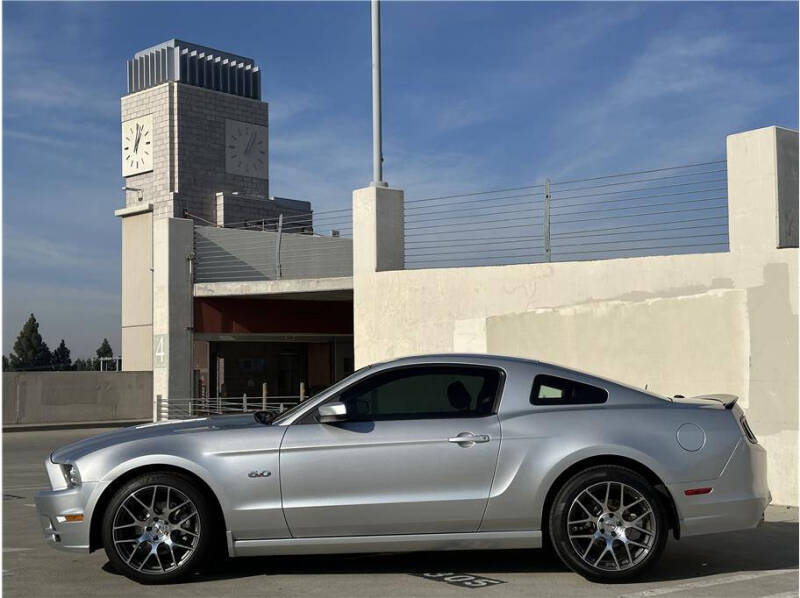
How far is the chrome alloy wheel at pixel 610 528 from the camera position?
20.7 ft

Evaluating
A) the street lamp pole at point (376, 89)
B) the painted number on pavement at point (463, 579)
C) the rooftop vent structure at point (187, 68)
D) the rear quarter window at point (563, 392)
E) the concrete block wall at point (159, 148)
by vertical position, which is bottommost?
the painted number on pavement at point (463, 579)

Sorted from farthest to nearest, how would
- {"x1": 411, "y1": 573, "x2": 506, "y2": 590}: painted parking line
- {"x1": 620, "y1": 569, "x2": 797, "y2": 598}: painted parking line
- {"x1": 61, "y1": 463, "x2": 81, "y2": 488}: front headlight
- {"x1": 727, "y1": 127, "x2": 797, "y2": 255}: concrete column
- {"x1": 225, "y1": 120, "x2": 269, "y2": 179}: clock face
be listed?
{"x1": 225, "y1": 120, "x2": 269, "y2": 179}: clock face, {"x1": 727, "y1": 127, "x2": 797, "y2": 255}: concrete column, {"x1": 61, "y1": 463, "x2": 81, "y2": 488}: front headlight, {"x1": 411, "y1": 573, "x2": 506, "y2": 590}: painted parking line, {"x1": 620, "y1": 569, "x2": 797, "y2": 598}: painted parking line

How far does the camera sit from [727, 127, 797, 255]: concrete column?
34.6 feet

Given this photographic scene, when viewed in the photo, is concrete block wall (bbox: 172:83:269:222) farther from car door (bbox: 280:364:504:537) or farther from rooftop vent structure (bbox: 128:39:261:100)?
car door (bbox: 280:364:504:537)

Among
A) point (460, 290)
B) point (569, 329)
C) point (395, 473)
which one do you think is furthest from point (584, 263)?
point (395, 473)

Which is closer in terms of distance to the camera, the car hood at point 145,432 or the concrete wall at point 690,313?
the car hood at point 145,432

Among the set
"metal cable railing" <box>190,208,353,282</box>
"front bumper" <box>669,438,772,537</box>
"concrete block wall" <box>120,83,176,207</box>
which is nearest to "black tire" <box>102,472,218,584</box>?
"front bumper" <box>669,438,772,537</box>

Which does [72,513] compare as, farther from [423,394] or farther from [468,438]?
[468,438]

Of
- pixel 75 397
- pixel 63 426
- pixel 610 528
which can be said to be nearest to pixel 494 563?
pixel 610 528

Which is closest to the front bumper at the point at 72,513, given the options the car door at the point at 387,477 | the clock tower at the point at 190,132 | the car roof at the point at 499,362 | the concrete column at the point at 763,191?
the car door at the point at 387,477

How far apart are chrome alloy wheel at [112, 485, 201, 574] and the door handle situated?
5.72 ft

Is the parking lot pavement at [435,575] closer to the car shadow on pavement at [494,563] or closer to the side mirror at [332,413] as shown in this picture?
the car shadow on pavement at [494,563]

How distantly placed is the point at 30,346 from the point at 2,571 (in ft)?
296

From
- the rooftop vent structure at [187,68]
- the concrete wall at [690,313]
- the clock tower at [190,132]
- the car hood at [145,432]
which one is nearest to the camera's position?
the car hood at [145,432]
